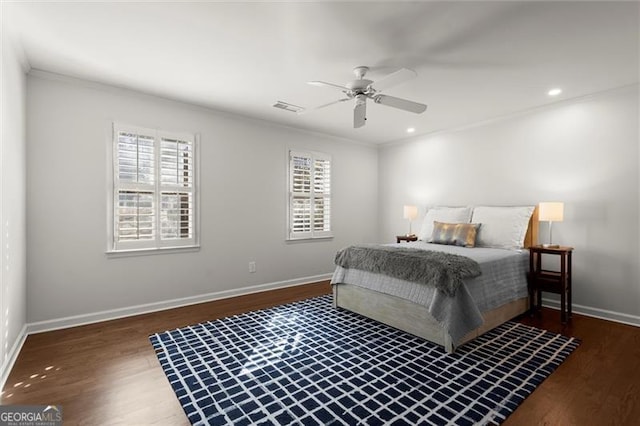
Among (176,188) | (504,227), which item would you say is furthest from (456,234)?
(176,188)

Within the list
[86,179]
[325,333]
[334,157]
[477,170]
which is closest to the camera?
[325,333]

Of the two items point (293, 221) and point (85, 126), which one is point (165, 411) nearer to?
point (85, 126)

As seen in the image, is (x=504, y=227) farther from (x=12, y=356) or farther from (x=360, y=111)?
(x=12, y=356)

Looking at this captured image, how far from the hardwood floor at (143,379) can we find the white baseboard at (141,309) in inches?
4.2

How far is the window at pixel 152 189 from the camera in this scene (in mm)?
3410

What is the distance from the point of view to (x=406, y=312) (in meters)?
2.93

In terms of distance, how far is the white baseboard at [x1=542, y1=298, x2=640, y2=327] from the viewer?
3.28m

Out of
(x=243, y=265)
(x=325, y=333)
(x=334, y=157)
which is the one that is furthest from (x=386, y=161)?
(x=325, y=333)

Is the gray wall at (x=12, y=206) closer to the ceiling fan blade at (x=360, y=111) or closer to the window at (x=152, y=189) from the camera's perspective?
the window at (x=152, y=189)

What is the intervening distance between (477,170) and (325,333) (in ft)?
11.1

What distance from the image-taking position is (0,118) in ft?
6.83

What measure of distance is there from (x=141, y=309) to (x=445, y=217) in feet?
13.8

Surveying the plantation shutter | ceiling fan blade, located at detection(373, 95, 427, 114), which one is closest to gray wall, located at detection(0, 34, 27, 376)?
the plantation shutter

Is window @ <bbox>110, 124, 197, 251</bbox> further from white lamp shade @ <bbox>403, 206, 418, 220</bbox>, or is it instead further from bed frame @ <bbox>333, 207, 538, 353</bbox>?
white lamp shade @ <bbox>403, 206, 418, 220</bbox>
